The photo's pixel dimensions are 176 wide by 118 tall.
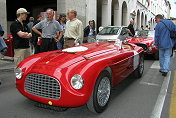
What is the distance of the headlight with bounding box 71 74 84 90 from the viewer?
2543 millimetres

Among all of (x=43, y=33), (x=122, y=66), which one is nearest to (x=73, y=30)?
(x=43, y=33)

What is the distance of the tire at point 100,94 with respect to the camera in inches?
108

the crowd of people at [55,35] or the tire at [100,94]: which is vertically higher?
the crowd of people at [55,35]

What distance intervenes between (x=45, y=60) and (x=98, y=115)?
4.21 ft

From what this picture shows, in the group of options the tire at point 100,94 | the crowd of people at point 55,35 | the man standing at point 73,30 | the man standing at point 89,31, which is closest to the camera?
the tire at point 100,94

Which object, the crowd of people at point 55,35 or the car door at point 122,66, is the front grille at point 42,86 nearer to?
the car door at point 122,66

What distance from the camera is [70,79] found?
258 centimetres

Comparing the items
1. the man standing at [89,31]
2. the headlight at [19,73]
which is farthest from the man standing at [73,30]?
the man standing at [89,31]

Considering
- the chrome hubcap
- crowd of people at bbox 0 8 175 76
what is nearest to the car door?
the chrome hubcap

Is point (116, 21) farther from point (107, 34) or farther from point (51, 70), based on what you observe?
point (51, 70)

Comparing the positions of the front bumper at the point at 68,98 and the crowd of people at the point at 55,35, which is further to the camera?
the crowd of people at the point at 55,35

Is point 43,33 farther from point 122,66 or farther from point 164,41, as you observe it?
point 164,41

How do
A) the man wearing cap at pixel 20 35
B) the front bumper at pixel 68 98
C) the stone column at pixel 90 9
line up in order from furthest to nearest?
the stone column at pixel 90 9 < the man wearing cap at pixel 20 35 < the front bumper at pixel 68 98

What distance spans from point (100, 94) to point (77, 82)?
54 centimetres
